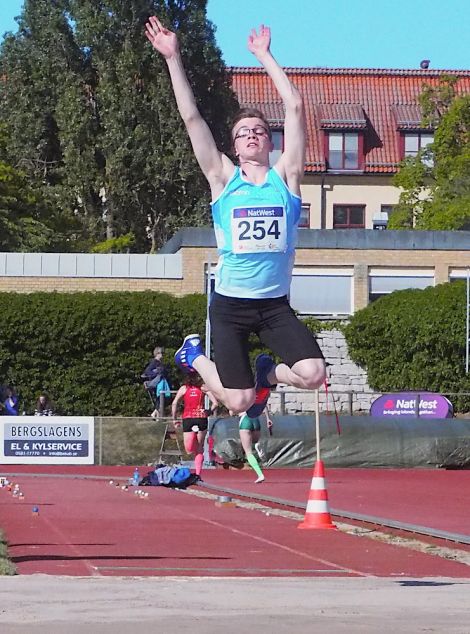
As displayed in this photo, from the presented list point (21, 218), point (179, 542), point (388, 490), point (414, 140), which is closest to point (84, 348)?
point (21, 218)

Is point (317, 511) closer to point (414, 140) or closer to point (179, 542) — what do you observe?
point (179, 542)

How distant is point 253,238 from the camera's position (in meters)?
9.04

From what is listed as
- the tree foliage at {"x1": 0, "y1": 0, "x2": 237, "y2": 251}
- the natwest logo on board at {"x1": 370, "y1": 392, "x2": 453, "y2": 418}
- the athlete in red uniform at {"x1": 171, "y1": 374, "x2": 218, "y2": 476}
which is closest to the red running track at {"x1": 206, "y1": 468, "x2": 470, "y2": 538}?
the athlete in red uniform at {"x1": 171, "y1": 374, "x2": 218, "y2": 476}

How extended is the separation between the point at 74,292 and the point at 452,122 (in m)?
18.2

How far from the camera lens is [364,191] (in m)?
66.0

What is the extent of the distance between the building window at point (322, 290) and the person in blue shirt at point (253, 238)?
32.5 meters

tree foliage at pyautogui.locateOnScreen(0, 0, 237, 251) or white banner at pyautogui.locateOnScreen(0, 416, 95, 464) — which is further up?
tree foliage at pyautogui.locateOnScreen(0, 0, 237, 251)

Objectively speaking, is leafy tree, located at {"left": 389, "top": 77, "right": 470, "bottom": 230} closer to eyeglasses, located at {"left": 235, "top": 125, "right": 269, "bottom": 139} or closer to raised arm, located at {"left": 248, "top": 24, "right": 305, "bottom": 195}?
raised arm, located at {"left": 248, "top": 24, "right": 305, "bottom": 195}

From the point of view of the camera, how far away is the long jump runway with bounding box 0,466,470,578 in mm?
10305

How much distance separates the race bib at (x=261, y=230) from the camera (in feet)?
29.7

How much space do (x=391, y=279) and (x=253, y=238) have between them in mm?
33868

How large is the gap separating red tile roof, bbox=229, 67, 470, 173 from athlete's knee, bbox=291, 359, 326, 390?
56473 mm

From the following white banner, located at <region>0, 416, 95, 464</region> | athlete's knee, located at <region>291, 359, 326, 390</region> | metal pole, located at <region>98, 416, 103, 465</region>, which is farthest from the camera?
metal pole, located at <region>98, 416, 103, 465</region>

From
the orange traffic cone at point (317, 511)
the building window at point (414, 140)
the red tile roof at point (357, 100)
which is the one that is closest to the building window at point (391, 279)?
the red tile roof at point (357, 100)
